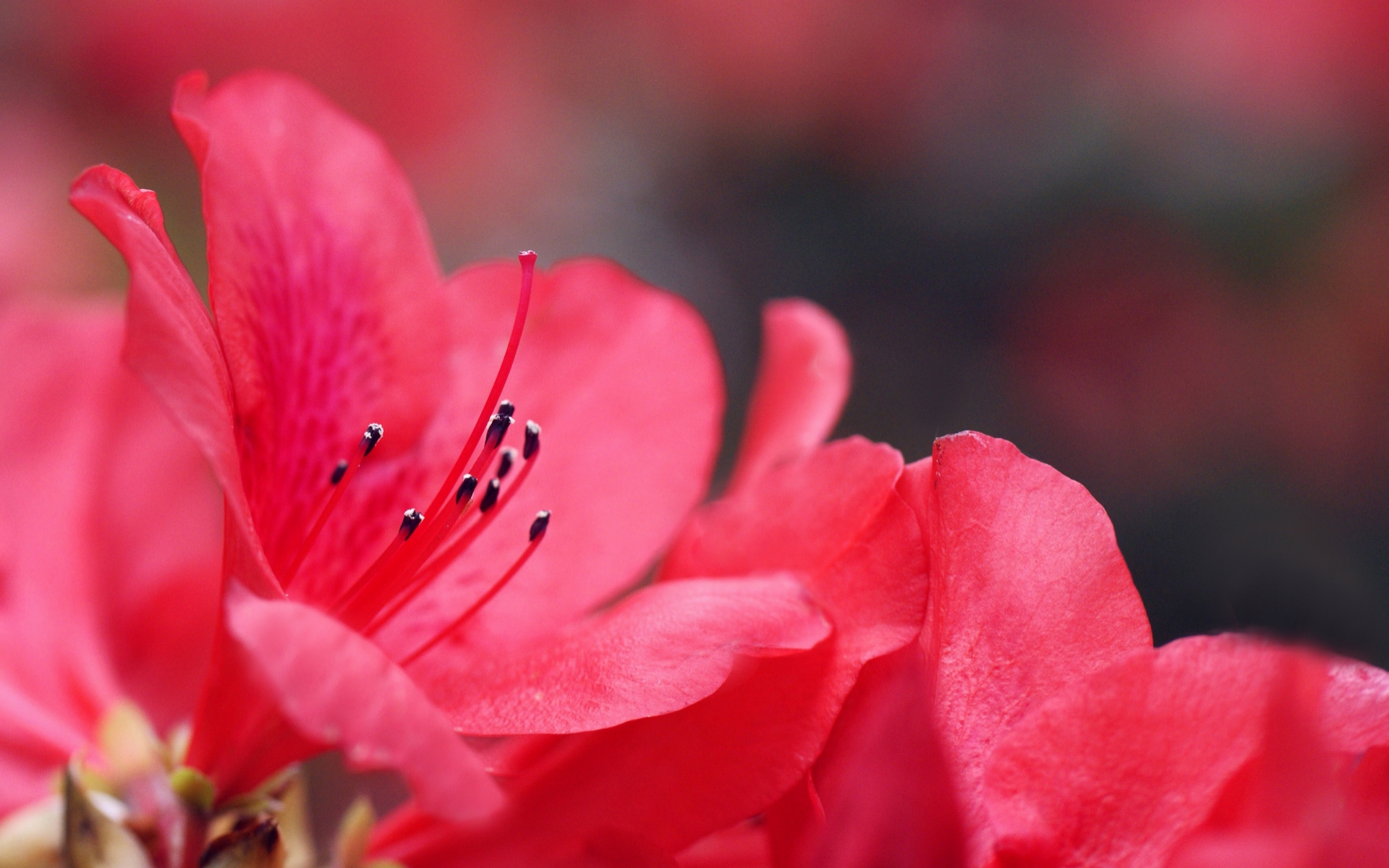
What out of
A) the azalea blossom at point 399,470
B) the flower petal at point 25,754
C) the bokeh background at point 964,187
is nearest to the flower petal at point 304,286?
the azalea blossom at point 399,470

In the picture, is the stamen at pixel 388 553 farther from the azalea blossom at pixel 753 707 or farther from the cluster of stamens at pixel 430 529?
the azalea blossom at pixel 753 707

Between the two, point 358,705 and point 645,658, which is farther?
point 645,658

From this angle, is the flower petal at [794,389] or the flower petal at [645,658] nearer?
the flower petal at [645,658]

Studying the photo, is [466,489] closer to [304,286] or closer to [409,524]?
[409,524]

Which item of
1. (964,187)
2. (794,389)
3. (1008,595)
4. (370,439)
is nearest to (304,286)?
(370,439)

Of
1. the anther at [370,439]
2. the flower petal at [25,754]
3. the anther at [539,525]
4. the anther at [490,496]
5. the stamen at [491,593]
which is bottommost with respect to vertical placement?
the flower petal at [25,754]

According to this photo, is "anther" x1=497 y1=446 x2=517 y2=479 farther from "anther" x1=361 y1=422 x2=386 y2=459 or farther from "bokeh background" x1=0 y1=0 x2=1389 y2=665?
"bokeh background" x1=0 y1=0 x2=1389 y2=665

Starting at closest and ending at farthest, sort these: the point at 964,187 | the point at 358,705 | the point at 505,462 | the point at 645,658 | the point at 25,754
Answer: the point at 358,705 → the point at 645,658 → the point at 505,462 → the point at 25,754 → the point at 964,187

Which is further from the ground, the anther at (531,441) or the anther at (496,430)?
the anther at (496,430)
